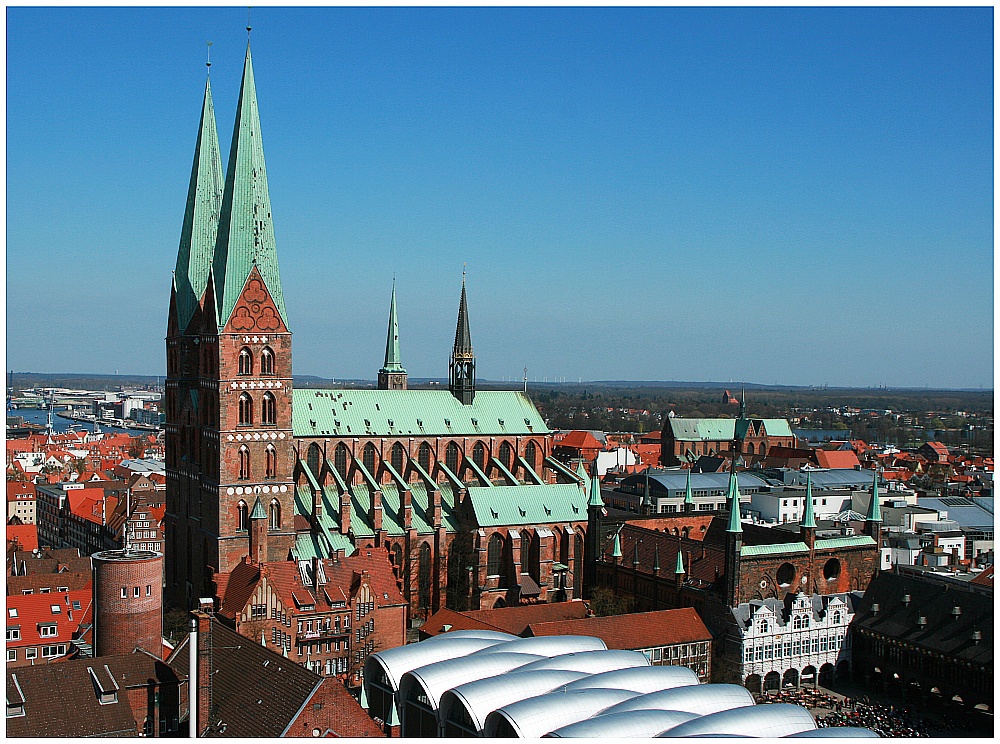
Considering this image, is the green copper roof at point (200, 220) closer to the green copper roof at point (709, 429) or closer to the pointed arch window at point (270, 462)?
the pointed arch window at point (270, 462)

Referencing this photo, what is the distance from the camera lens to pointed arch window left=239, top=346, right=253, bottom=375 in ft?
238

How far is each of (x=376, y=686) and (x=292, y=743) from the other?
1189 centimetres

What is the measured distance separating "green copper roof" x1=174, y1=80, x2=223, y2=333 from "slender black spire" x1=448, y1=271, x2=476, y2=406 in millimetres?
23588

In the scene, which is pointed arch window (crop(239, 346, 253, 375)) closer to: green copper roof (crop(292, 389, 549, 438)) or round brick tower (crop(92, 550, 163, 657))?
green copper roof (crop(292, 389, 549, 438))

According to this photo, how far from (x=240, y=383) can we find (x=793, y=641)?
1449 inches

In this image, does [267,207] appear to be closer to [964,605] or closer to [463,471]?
[463,471]

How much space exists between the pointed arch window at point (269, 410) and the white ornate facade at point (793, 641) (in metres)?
31.2

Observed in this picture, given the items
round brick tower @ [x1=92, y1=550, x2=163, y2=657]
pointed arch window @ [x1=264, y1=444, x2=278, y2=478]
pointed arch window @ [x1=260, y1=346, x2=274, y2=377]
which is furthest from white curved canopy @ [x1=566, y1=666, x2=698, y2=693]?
pointed arch window @ [x1=260, y1=346, x2=274, y2=377]

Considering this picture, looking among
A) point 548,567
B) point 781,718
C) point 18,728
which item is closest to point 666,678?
point 781,718

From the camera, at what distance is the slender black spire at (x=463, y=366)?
91.4 metres

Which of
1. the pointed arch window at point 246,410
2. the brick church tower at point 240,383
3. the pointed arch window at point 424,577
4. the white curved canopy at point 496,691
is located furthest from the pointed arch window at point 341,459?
the white curved canopy at point 496,691

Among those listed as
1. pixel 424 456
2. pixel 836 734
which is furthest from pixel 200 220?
pixel 836 734

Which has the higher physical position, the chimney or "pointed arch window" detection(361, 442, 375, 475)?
"pointed arch window" detection(361, 442, 375, 475)

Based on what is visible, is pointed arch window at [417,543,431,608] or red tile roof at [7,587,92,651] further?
pointed arch window at [417,543,431,608]
